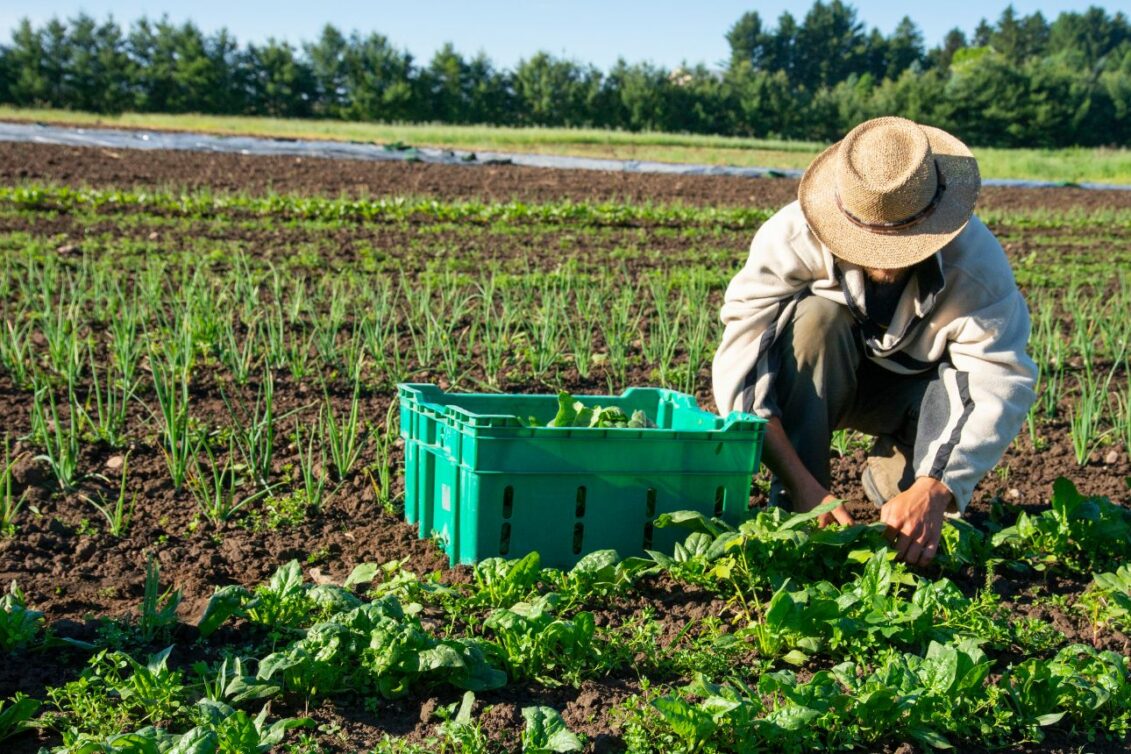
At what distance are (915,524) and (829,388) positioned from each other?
0.50 meters

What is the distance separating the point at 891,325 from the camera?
2.64 metres

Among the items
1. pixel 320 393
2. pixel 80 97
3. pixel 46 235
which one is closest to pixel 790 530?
pixel 320 393

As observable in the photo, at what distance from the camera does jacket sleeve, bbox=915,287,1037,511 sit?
2.49 m

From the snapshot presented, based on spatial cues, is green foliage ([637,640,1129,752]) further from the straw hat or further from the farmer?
the straw hat

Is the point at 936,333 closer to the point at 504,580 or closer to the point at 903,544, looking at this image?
the point at 903,544

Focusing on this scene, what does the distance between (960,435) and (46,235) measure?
6.18 metres

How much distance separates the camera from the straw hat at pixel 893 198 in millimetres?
2312

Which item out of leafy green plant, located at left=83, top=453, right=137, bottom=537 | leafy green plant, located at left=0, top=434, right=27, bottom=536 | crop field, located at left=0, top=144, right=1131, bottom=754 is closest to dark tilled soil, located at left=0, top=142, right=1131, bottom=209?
crop field, located at left=0, top=144, right=1131, bottom=754

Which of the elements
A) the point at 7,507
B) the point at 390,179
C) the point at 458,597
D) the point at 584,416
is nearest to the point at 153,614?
the point at 458,597

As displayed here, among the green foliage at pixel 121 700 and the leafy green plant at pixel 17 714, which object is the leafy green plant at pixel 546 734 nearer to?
the green foliage at pixel 121 700

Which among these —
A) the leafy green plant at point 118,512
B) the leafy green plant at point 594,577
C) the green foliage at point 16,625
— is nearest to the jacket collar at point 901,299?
the leafy green plant at point 594,577

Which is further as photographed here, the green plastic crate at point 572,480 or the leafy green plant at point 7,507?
the leafy green plant at point 7,507

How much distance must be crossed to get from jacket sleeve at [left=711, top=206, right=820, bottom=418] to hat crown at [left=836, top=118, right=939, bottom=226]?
0.28 m

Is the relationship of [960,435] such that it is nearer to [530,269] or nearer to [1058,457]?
[1058,457]
